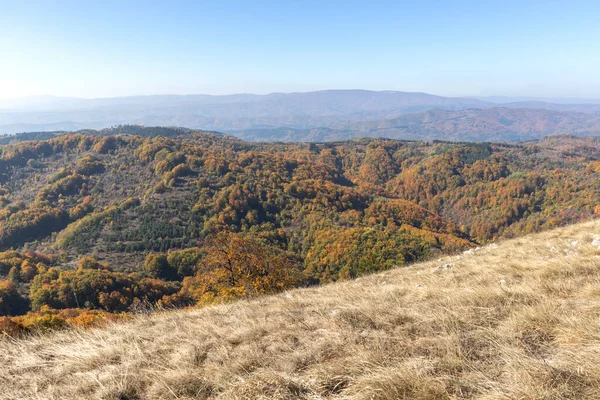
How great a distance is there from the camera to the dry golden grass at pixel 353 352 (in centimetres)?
291

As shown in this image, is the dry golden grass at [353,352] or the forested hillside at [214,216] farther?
the forested hillside at [214,216]

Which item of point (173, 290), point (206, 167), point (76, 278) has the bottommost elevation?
point (173, 290)

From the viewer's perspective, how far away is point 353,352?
3861 mm

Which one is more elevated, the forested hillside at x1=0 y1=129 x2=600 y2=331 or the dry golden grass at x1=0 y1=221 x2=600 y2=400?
the dry golden grass at x1=0 y1=221 x2=600 y2=400

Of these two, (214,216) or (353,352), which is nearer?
(353,352)

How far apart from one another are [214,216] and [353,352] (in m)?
95.0

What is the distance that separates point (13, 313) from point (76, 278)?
8985mm

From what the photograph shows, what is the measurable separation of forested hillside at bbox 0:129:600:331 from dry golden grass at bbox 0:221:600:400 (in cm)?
1255

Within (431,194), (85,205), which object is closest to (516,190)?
(431,194)

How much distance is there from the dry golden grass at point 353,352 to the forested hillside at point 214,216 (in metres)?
12.5

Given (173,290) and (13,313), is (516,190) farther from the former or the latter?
(13,313)

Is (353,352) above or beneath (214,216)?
above

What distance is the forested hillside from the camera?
165ft

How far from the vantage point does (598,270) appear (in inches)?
260
